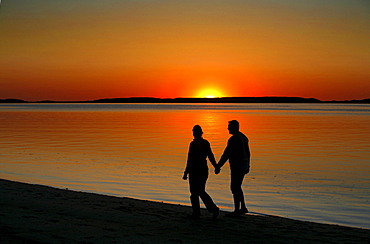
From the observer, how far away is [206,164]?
9.34 meters

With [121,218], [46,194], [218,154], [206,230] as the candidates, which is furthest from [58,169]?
[206,230]

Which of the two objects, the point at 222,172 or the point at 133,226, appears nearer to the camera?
the point at 133,226

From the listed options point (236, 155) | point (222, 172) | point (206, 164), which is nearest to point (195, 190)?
point (206, 164)

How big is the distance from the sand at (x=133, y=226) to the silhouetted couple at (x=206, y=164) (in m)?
0.41

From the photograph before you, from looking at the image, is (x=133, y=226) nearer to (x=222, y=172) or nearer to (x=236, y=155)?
(x=236, y=155)

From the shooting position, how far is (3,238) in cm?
701

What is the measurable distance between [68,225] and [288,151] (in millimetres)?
20062

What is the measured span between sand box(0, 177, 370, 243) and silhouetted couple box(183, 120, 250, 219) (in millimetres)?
410

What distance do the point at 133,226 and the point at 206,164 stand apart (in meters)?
1.94

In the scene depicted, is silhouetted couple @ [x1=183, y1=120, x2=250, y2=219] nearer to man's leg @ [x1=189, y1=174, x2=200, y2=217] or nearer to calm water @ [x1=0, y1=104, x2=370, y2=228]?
man's leg @ [x1=189, y1=174, x2=200, y2=217]

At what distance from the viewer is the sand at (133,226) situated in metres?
7.54

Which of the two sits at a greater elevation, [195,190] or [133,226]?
[195,190]

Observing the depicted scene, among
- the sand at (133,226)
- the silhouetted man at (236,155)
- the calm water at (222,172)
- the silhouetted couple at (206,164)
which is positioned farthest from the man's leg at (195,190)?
the calm water at (222,172)

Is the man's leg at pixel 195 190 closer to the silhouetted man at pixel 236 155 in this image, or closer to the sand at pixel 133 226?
the sand at pixel 133 226
